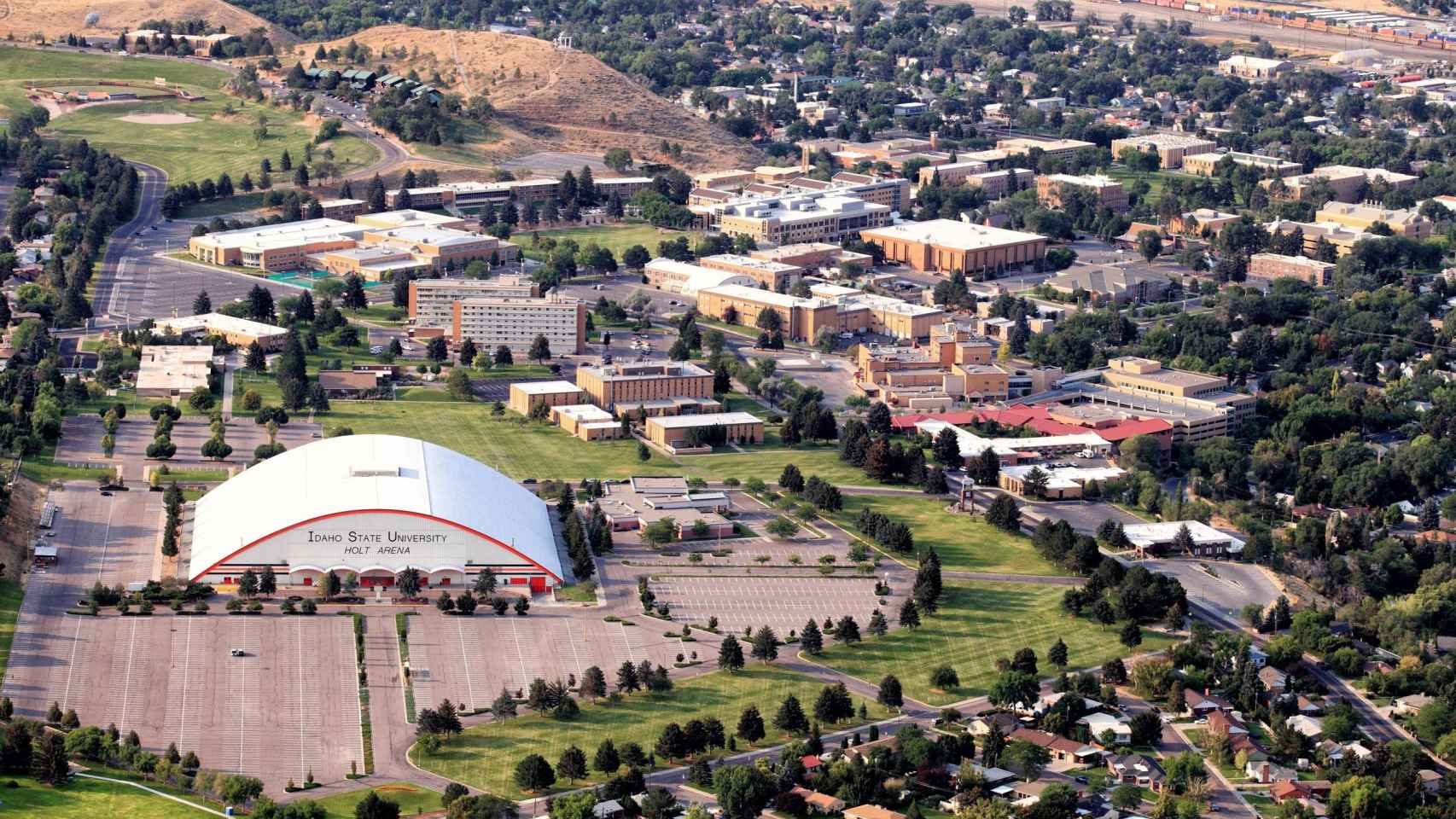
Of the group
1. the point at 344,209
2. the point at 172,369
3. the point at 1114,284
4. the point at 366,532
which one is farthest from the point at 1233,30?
the point at 366,532

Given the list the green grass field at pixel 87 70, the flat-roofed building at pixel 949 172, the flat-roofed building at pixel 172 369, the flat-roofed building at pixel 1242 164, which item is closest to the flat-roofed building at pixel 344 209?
the green grass field at pixel 87 70

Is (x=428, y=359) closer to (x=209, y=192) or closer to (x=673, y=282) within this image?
(x=673, y=282)

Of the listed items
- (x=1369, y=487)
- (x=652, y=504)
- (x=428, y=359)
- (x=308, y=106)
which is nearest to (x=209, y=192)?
(x=308, y=106)

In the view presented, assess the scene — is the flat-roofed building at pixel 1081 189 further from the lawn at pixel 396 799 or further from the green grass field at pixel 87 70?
the lawn at pixel 396 799

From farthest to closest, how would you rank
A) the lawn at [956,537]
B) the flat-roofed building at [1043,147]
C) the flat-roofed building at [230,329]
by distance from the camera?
the flat-roofed building at [1043,147] → the flat-roofed building at [230,329] → the lawn at [956,537]

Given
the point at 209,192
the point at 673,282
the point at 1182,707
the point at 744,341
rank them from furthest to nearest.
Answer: the point at 209,192 → the point at 673,282 → the point at 744,341 → the point at 1182,707

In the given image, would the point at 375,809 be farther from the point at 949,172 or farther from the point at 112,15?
the point at 112,15
